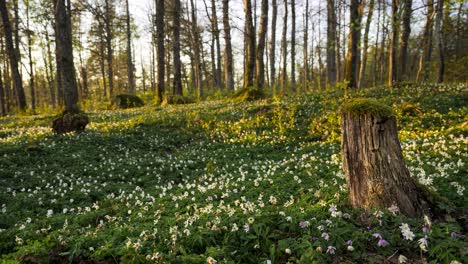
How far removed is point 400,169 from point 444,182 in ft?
5.66

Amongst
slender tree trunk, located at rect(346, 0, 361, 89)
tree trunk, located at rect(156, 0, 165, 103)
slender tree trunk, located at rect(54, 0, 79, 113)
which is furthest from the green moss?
tree trunk, located at rect(156, 0, 165, 103)

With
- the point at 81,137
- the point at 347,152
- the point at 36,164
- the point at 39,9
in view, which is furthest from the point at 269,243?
the point at 39,9

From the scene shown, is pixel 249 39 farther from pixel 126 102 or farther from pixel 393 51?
pixel 126 102

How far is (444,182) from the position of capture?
5355 mm

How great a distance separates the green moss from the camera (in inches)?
173

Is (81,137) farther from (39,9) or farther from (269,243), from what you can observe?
(39,9)

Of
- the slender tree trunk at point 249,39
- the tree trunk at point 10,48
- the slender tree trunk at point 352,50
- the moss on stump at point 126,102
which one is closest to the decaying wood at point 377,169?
the slender tree trunk at point 352,50

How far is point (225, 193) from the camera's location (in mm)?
6113

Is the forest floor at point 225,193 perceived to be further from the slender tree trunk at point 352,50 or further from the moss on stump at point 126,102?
the moss on stump at point 126,102

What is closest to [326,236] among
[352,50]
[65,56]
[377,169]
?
[377,169]

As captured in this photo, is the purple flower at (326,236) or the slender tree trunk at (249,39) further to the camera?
the slender tree trunk at (249,39)

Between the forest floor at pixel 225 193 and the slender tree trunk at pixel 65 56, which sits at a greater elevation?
the slender tree trunk at pixel 65 56

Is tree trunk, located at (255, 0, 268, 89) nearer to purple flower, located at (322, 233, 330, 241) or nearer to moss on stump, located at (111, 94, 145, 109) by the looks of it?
moss on stump, located at (111, 94, 145, 109)

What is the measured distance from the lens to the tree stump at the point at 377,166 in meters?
4.29
